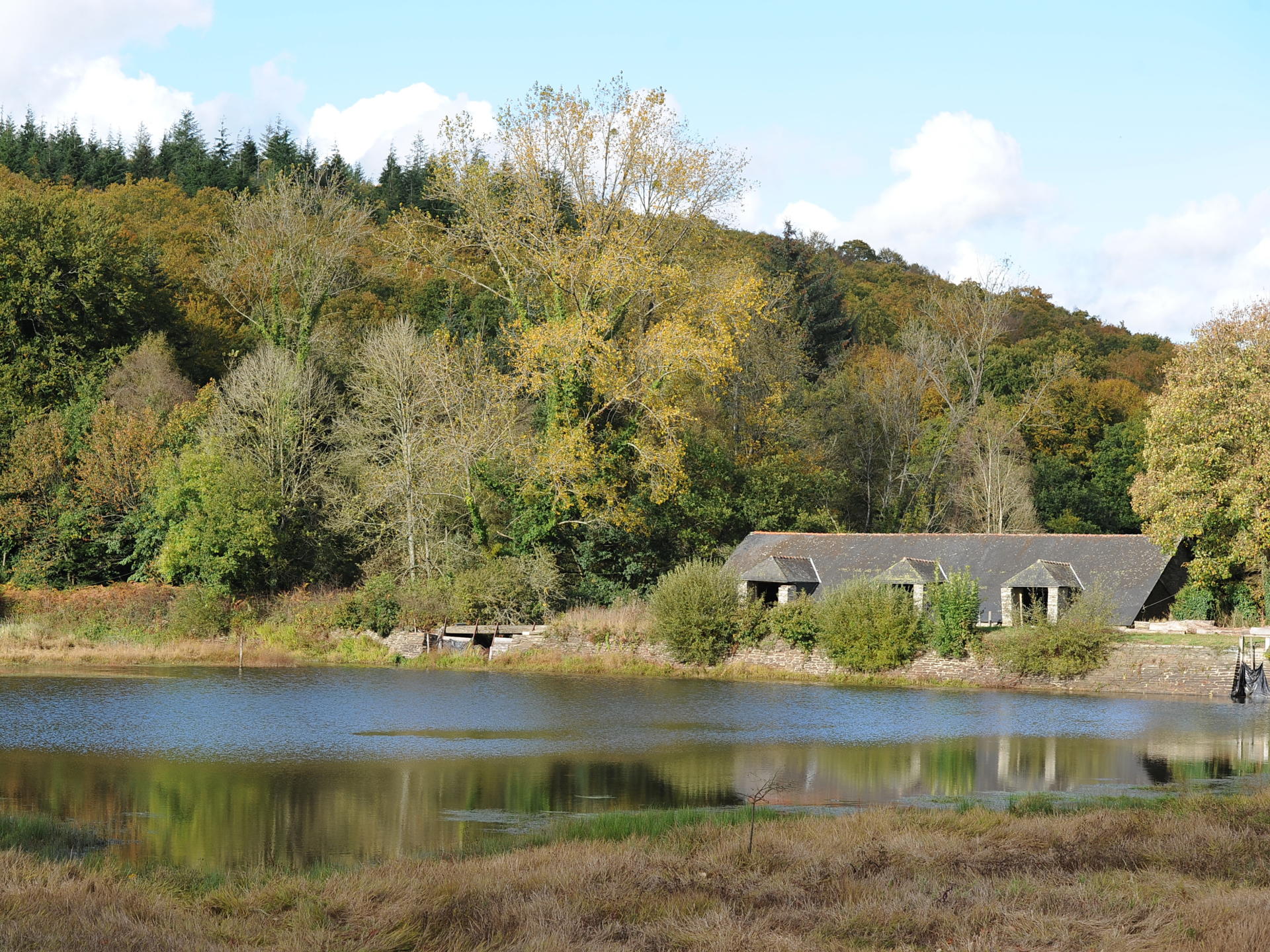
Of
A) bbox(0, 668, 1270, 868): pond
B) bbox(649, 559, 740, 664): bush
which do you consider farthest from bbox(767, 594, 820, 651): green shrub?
bbox(0, 668, 1270, 868): pond

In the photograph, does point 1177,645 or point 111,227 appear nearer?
point 1177,645

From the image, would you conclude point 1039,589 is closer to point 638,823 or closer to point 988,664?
point 988,664

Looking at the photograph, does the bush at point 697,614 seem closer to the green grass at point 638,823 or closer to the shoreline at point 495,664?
the shoreline at point 495,664

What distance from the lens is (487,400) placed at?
126ft

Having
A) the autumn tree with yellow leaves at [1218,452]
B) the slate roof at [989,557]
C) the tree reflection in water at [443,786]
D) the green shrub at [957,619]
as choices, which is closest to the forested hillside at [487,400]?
the slate roof at [989,557]

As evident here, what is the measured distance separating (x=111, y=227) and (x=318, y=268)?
8.02m

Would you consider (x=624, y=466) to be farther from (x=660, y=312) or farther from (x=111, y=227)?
(x=111, y=227)

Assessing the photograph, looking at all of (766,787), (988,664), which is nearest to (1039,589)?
(988,664)

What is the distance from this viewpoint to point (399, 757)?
739 inches

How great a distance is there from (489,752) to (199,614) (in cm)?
2004

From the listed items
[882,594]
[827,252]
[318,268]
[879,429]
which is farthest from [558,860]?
[827,252]

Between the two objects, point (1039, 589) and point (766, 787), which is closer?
point (766, 787)

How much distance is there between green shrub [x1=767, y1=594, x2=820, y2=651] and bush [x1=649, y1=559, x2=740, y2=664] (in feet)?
4.02

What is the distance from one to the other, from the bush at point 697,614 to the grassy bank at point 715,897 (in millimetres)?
21651
